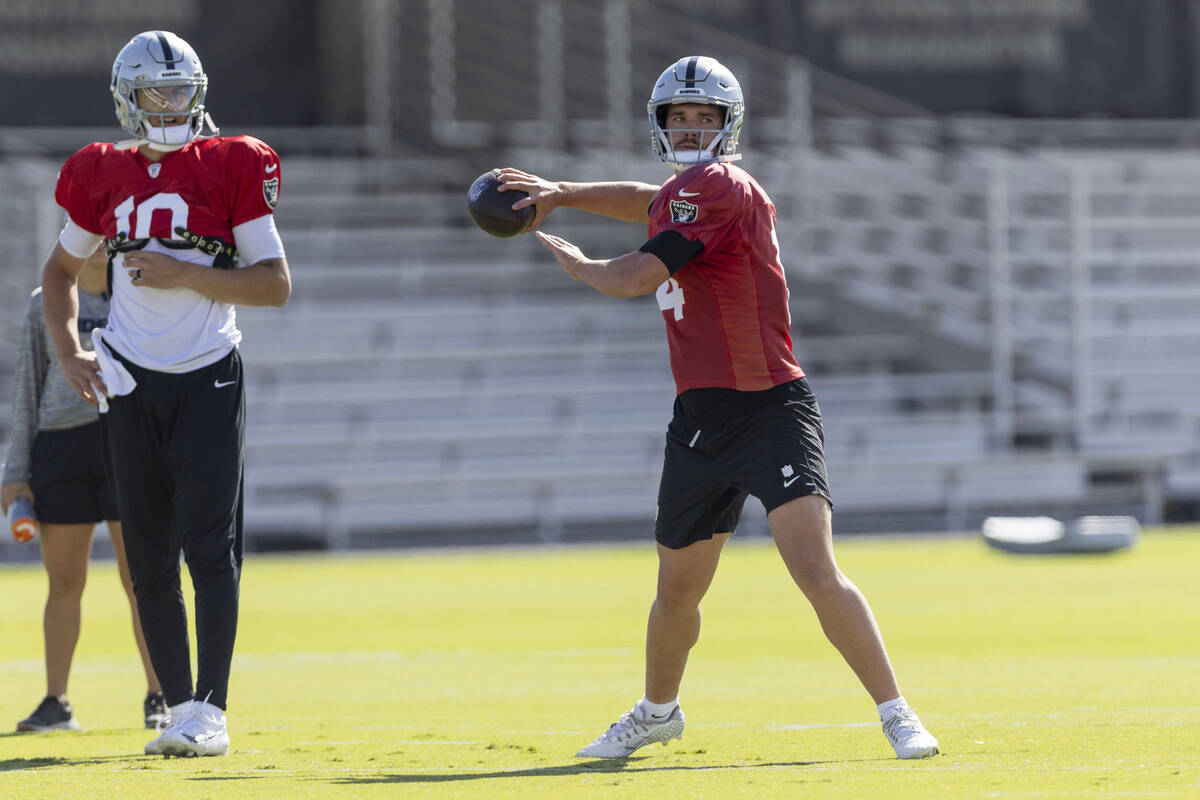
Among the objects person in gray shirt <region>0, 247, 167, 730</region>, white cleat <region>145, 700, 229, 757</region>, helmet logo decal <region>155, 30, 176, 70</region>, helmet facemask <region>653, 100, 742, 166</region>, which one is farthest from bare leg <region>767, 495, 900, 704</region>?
person in gray shirt <region>0, 247, 167, 730</region>

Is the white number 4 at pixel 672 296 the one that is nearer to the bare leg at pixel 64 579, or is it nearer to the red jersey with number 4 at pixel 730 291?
the red jersey with number 4 at pixel 730 291

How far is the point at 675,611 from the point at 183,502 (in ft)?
4.89

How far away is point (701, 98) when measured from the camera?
5496 millimetres

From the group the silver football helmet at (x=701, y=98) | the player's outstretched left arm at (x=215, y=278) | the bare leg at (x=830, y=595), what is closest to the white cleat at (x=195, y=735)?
the player's outstretched left arm at (x=215, y=278)

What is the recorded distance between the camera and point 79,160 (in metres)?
5.79

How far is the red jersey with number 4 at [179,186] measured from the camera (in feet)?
18.6

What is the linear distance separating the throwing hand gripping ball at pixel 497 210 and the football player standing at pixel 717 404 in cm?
Result: 32

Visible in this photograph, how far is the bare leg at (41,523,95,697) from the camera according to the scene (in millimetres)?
6895

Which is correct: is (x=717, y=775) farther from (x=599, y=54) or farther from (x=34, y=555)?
(x=599, y=54)

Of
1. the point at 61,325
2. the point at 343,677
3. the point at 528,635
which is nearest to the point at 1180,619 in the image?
the point at 528,635

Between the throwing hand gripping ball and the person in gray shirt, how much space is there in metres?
1.74

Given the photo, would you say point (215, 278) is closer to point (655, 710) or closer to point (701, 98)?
point (701, 98)

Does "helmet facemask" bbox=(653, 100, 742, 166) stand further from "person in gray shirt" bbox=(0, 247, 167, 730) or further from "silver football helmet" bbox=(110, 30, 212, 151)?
"person in gray shirt" bbox=(0, 247, 167, 730)

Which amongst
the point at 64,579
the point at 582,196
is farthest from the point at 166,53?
the point at 64,579
